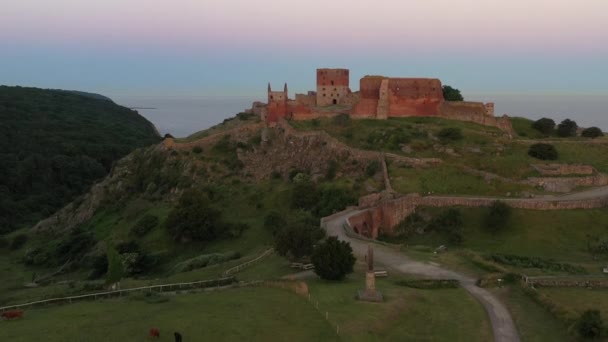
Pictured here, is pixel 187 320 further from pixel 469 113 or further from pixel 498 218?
pixel 469 113

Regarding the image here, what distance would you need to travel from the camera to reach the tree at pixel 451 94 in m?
63.5

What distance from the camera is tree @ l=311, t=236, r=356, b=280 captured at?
959 inches

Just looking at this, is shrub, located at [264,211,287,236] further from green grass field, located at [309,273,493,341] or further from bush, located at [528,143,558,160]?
bush, located at [528,143,558,160]

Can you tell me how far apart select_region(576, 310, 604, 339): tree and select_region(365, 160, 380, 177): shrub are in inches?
1079

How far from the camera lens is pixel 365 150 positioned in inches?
1916

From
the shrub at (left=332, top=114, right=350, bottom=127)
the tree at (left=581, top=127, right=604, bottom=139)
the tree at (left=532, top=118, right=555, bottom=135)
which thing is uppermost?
the shrub at (left=332, top=114, right=350, bottom=127)

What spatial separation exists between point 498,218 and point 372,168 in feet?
39.2

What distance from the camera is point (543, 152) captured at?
46.2 metres

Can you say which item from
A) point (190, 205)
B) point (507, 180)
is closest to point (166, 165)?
point (190, 205)

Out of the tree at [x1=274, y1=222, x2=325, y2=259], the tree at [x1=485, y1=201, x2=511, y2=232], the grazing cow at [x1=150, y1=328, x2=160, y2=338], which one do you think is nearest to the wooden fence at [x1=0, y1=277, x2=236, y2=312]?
the tree at [x1=274, y1=222, x2=325, y2=259]

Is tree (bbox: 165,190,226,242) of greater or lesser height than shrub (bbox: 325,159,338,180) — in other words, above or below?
below

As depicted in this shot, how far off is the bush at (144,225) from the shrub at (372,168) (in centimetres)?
1736

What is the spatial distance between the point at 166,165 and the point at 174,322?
41136 mm

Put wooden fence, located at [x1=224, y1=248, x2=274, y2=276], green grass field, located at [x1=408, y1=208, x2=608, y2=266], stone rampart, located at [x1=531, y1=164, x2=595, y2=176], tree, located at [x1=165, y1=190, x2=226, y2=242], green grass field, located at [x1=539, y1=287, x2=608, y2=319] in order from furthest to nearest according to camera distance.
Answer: stone rampart, located at [x1=531, y1=164, x2=595, y2=176] → tree, located at [x1=165, y1=190, x2=226, y2=242] → green grass field, located at [x1=408, y1=208, x2=608, y2=266] → wooden fence, located at [x1=224, y1=248, x2=274, y2=276] → green grass field, located at [x1=539, y1=287, x2=608, y2=319]
